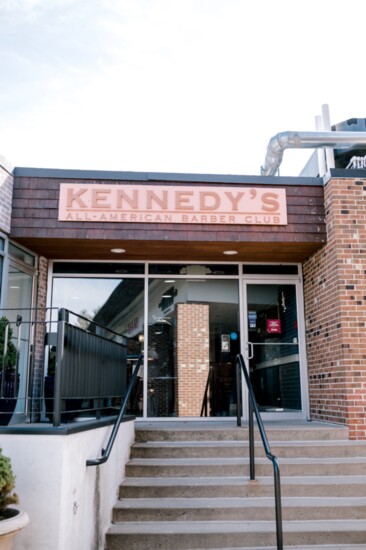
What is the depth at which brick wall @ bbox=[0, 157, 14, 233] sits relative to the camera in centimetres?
618

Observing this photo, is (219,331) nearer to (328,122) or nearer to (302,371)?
(302,371)

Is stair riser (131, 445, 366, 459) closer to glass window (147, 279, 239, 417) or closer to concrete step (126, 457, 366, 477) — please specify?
concrete step (126, 457, 366, 477)

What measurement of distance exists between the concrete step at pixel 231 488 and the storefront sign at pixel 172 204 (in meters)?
3.13

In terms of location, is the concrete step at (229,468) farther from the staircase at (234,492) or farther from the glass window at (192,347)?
the glass window at (192,347)

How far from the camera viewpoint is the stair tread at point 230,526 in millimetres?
4312

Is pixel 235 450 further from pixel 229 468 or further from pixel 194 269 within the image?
pixel 194 269

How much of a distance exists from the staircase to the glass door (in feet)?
5.39

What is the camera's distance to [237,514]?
180 inches

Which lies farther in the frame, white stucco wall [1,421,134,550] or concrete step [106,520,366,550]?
concrete step [106,520,366,550]

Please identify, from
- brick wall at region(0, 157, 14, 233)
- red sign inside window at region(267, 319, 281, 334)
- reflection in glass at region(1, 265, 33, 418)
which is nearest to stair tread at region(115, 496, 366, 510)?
reflection in glass at region(1, 265, 33, 418)

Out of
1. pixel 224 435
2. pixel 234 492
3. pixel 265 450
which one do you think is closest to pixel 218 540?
pixel 234 492

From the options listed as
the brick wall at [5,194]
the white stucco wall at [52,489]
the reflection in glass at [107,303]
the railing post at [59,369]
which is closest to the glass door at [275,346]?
the reflection in glass at [107,303]

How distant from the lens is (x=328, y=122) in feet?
25.7

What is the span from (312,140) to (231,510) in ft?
16.8
